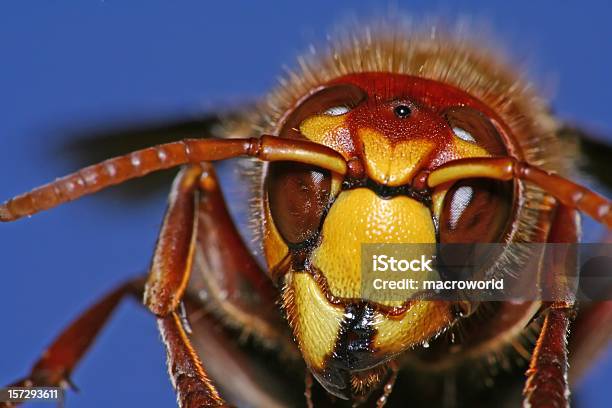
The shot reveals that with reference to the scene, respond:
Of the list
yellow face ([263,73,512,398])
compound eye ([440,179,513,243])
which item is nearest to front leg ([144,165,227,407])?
yellow face ([263,73,512,398])

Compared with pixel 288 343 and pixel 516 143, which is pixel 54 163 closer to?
pixel 288 343

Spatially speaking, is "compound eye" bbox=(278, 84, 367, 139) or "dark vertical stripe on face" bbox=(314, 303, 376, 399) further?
"compound eye" bbox=(278, 84, 367, 139)

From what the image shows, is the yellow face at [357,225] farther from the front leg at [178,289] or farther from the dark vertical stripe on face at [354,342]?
the front leg at [178,289]

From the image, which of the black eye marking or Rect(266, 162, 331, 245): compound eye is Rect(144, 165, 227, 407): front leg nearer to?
Rect(266, 162, 331, 245): compound eye

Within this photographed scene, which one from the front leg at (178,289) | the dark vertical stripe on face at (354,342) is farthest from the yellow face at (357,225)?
the front leg at (178,289)

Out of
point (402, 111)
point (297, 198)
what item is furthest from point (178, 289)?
point (402, 111)

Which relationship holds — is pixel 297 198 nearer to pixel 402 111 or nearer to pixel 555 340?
pixel 402 111

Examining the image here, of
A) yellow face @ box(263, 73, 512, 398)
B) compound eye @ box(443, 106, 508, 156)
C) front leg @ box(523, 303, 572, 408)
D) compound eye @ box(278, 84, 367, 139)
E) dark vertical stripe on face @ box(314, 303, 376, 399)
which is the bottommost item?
front leg @ box(523, 303, 572, 408)
